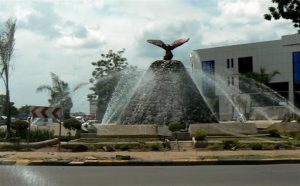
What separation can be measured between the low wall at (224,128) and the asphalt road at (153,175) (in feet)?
44.6

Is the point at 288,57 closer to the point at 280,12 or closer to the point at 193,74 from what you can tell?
the point at 193,74

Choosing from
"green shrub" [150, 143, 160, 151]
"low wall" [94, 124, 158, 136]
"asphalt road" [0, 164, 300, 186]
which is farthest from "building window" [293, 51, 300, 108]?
"asphalt road" [0, 164, 300, 186]

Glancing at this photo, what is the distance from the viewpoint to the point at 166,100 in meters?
36.3

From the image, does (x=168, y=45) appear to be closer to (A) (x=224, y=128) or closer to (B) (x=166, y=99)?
(B) (x=166, y=99)

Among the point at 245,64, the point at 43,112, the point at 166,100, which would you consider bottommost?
the point at 43,112

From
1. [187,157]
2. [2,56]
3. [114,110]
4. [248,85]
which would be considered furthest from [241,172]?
[248,85]

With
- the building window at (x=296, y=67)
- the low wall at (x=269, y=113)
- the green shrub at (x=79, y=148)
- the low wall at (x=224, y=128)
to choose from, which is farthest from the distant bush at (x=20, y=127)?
the building window at (x=296, y=67)

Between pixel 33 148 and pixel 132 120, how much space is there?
1230 cm

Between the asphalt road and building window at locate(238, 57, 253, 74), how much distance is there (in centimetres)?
8019

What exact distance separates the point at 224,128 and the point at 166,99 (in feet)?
20.3

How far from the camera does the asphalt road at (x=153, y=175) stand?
12.5m

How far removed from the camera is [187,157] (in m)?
19.3

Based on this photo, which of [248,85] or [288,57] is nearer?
[248,85]

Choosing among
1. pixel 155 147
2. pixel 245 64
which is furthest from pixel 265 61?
pixel 155 147
